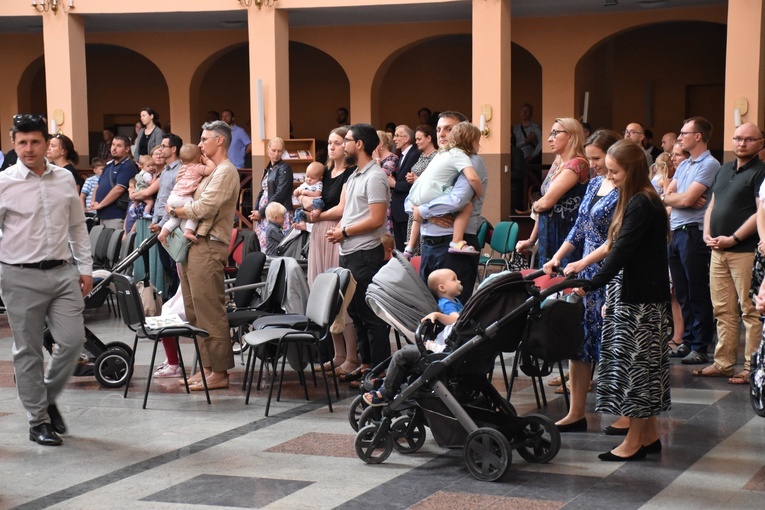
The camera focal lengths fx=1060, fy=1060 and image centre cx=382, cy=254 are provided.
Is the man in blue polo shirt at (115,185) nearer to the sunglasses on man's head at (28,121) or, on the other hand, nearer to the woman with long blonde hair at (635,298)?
the sunglasses on man's head at (28,121)

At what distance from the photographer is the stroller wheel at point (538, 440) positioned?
4.93m

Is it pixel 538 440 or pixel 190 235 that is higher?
pixel 190 235

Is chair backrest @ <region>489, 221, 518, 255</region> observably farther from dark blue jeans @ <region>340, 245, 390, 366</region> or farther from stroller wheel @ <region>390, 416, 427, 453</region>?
stroller wheel @ <region>390, 416, 427, 453</region>

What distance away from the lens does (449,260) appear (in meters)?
6.62

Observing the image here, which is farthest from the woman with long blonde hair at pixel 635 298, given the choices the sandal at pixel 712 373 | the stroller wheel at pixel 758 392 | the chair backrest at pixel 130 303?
the chair backrest at pixel 130 303

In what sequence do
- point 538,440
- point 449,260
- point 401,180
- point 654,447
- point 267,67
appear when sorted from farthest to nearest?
point 267,67
point 401,180
point 449,260
point 654,447
point 538,440

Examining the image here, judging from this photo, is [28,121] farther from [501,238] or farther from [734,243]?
[501,238]

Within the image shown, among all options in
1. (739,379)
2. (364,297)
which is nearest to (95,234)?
(364,297)

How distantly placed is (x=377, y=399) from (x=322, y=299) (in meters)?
1.38

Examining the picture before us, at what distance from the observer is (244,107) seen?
829 inches

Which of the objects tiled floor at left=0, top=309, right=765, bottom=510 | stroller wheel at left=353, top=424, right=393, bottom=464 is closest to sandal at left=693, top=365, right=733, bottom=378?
tiled floor at left=0, top=309, right=765, bottom=510

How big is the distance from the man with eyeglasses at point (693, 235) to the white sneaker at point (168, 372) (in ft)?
11.9

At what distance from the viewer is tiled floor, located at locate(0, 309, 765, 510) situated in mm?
4422

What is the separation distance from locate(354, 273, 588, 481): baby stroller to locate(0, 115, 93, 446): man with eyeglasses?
1.65m
